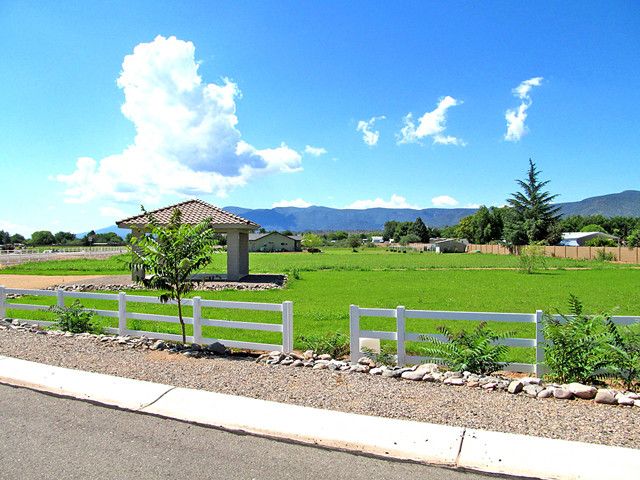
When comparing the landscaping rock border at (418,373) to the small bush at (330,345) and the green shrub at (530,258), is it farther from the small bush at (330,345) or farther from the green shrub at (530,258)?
the green shrub at (530,258)

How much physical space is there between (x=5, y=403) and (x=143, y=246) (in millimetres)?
3805

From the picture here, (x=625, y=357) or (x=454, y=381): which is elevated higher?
(x=625, y=357)

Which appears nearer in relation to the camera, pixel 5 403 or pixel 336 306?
pixel 5 403

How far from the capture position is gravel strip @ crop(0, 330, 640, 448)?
496cm

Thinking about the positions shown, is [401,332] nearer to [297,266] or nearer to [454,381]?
[454,381]

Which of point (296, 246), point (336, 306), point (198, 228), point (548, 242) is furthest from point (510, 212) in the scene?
point (198, 228)

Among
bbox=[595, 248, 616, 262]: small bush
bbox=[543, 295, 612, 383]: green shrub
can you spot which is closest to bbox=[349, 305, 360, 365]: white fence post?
bbox=[543, 295, 612, 383]: green shrub

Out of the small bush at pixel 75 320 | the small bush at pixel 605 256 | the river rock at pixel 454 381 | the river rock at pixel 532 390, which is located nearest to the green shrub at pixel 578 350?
the river rock at pixel 532 390

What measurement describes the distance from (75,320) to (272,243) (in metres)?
105

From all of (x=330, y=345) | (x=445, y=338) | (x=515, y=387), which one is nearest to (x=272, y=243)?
(x=330, y=345)

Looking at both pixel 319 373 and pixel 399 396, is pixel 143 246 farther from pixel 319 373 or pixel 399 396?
pixel 399 396

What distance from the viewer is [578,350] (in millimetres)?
6727

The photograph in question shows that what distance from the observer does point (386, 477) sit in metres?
3.99

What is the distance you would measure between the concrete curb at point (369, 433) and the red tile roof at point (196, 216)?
723 inches
